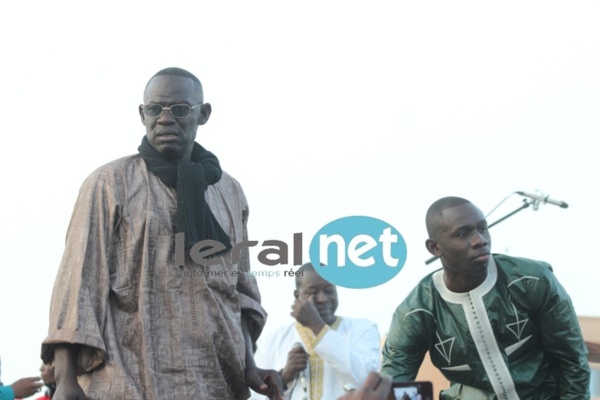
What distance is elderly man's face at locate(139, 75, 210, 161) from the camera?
5426 millimetres

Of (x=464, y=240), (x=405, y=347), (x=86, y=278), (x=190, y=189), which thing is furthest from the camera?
(x=405, y=347)

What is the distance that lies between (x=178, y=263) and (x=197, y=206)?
29cm

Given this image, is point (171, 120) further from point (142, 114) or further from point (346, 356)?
point (346, 356)

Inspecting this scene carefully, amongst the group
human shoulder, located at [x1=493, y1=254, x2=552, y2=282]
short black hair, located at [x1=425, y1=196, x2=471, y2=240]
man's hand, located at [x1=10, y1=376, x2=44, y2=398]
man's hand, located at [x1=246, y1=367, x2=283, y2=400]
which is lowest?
man's hand, located at [x1=10, y1=376, x2=44, y2=398]

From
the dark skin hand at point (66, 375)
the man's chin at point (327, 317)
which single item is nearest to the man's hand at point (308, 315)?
the man's chin at point (327, 317)

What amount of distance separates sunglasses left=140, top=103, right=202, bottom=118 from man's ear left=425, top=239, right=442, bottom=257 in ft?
6.40

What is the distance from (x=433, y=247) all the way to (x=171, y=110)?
2.06 meters

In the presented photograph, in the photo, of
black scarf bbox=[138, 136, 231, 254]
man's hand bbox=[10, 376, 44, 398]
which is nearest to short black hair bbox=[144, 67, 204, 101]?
black scarf bbox=[138, 136, 231, 254]

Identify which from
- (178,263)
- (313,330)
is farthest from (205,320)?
(313,330)

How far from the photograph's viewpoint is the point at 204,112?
5.64 metres

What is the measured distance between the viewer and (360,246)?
31.2 ft

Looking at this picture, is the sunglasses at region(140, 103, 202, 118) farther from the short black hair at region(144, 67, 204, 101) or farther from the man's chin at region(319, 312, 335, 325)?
the man's chin at region(319, 312, 335, 325)

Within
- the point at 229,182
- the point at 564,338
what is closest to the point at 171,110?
the point at 229,182

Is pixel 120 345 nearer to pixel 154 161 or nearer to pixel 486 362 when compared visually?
pixel 154 161
